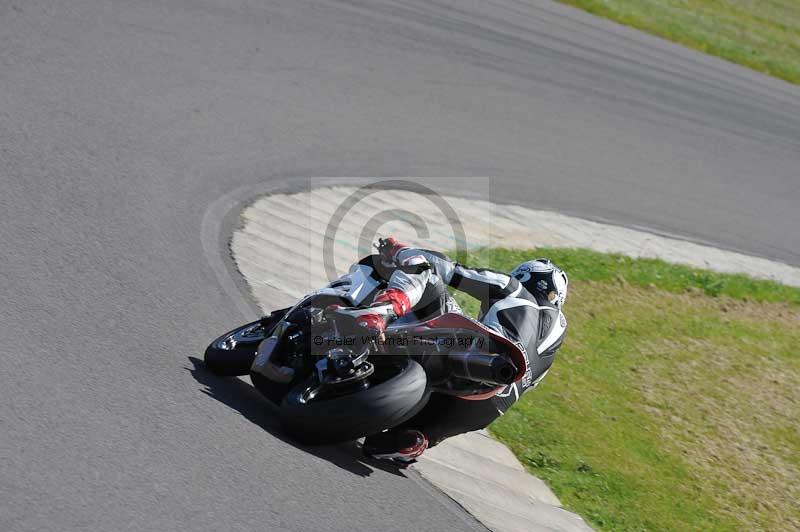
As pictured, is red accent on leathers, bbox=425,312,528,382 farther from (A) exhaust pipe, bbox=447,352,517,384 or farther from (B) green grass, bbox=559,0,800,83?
(B) green grass, bbox=559,0,800,83

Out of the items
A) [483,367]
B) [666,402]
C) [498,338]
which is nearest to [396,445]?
[483,367]

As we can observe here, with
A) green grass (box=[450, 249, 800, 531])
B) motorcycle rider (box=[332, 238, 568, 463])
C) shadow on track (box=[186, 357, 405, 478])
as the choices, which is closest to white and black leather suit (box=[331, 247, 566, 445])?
motorcycle rider (box=[332, 238, 568, 463])

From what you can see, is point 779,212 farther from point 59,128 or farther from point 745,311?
point 59,128

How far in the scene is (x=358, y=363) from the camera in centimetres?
522

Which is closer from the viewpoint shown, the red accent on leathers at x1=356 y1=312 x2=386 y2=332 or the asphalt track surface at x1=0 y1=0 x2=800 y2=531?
the asphalt track surface at x1=0 y1=0 x2=800 y2=531

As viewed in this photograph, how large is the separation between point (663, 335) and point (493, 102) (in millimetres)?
4433

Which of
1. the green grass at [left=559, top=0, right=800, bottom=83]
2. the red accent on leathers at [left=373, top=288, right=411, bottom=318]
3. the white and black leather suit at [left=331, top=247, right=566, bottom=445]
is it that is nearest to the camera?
the red accent on leathers at [left=373, top=288, right=411, bottom=318]

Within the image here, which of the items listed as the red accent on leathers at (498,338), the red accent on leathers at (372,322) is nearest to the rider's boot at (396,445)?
the red accent on leathers at (498,338)

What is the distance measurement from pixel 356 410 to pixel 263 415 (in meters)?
0.68

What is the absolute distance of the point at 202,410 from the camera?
206 inches

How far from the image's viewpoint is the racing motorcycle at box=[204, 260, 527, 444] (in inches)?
204

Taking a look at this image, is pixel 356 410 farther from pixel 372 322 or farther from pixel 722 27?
pixel 722 27

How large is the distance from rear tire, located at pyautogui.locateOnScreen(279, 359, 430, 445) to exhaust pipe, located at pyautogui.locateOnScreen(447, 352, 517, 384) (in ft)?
0.70

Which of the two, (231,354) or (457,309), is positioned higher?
(457,309)
